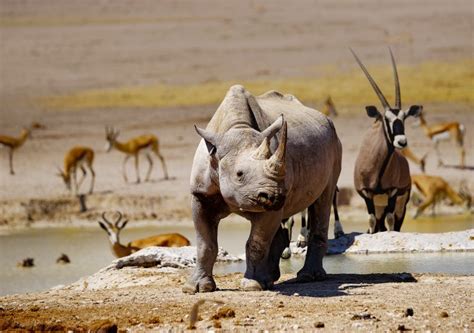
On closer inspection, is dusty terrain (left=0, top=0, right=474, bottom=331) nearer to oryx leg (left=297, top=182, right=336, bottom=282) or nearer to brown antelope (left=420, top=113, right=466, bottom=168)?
oryx leg (left=297, top=182, right=336, bottom=282)

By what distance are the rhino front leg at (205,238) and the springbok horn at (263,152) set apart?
805mm

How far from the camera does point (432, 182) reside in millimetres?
22641

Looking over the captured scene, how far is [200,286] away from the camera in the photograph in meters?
11.0

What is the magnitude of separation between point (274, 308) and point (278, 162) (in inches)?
44.1

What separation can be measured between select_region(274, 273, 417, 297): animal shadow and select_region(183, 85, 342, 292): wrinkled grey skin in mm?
166

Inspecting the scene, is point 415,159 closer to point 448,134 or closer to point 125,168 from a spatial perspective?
point 448,134

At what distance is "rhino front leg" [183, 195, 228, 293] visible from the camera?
1104cm

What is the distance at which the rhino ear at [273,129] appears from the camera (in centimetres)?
1050

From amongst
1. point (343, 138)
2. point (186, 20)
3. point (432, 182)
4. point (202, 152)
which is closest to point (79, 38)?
point (186, 20)

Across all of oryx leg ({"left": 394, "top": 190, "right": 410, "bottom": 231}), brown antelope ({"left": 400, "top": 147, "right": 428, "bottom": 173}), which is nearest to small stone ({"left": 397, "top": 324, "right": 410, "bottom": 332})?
oryx leg ({"left": 394, "top": 190, "right": 410, "bottom": 231})

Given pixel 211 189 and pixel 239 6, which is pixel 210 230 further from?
pixel 239 6

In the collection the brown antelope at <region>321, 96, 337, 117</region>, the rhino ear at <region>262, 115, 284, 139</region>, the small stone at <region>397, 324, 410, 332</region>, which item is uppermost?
the brown antelope at <region>321, 96, 337, 117</region>

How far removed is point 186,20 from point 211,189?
133ft

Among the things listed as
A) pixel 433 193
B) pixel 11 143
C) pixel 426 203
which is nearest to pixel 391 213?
pixel 426 203
